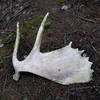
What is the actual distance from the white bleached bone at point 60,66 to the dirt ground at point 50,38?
13 centimetres

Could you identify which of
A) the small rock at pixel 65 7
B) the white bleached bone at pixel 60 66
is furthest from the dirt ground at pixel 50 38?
the white bleached bone at pixel 60 66

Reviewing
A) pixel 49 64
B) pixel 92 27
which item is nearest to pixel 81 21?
pixel 92 27

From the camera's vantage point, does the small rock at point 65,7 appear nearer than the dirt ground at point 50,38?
No

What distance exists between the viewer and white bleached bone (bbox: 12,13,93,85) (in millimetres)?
2248

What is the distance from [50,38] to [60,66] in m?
0.83

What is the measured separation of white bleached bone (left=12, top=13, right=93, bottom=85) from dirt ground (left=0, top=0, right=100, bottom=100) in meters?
0.13

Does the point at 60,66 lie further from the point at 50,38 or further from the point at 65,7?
the point at 65,7

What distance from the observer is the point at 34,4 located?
3.97m

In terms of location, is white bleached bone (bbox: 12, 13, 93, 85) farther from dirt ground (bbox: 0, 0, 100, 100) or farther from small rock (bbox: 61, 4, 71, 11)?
small rock (bbox: 61, 4, 71, 11)

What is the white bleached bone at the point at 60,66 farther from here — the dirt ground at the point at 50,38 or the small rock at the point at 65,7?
the small rock at the point at 65,7

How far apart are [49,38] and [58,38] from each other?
0.15 metres

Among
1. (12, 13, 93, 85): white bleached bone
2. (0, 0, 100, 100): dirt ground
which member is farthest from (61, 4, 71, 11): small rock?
(12, 13, 93, 85): white bleached bone

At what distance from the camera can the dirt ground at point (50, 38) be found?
235 centimetres

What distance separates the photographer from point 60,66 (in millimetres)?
2365
